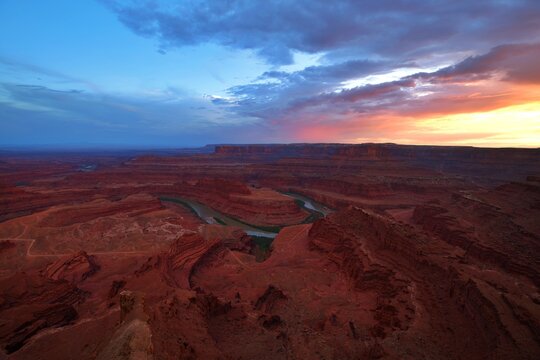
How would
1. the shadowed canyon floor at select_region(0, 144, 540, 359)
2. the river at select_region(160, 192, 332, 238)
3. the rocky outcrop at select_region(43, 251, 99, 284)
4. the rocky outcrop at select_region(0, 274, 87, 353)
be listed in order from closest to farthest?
1. the shadowed canyon floor at select_region(0, 144, 540, 359)
2. the rocky outcrop at select_region(0, 274, 87, 353)
3. the rocky outcrop at select_region(43, 251, 99, 284)
4. the river at select_region(160, 192, 332, 238)

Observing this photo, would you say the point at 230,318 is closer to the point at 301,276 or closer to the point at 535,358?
the point at 301,276

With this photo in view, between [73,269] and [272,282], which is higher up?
[73,269]

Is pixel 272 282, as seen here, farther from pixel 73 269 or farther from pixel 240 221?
pixel 240 221

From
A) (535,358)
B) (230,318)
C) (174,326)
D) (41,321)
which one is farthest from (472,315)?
(41,321)

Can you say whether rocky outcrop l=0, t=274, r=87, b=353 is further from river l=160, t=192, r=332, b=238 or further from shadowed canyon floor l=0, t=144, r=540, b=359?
river l=160, t=192, r=332, b=238

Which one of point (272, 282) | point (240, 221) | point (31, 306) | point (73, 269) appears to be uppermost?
point (31, 306)

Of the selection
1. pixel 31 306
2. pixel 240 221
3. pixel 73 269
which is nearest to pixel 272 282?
pixel 31 306

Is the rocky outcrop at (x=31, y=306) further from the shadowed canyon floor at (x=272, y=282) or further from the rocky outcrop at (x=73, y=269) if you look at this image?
the rocky outcrop at (x=73, y=269)

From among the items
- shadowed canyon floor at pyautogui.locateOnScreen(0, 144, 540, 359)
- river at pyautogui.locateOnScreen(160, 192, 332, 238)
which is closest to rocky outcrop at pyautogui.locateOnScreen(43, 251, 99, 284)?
shadowed canyon floor at pyautogui.locateOnScreen(0, 144, 540, 359)

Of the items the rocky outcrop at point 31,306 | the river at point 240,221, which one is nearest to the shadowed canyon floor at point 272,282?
the rocky outcrop at point 31,306
